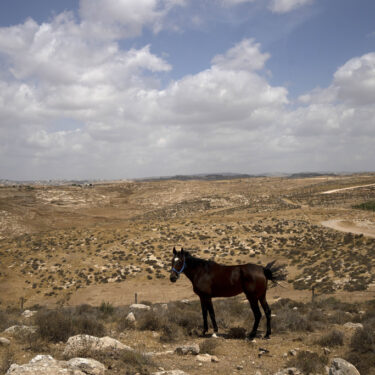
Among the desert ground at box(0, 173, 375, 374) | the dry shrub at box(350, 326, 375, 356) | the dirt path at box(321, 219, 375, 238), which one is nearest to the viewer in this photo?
the dry shrub at box(350, 326, 375, 356)

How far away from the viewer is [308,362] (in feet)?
22.0

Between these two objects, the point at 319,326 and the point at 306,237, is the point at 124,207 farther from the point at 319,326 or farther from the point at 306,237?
the point at 319,326

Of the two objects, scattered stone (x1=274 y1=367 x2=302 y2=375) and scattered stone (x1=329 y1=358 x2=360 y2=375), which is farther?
scattered stone (x1=274 y1=367 x2=302 y2=375)

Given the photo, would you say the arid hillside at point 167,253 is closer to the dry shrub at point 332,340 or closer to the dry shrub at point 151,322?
the dry shrub at point 332,340

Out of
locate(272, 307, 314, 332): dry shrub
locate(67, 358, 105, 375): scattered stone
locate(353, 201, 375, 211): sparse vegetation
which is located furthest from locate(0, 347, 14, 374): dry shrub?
locate(353, 201, 375, 211): sparse vegetation

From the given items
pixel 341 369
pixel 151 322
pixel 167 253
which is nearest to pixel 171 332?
pixel 151 322

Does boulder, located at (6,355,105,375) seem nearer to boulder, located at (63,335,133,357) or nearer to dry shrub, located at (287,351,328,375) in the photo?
boulder, located at (63,335,133,357)

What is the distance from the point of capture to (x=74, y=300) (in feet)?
68.9

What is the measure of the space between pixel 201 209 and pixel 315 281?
4657 centimetres

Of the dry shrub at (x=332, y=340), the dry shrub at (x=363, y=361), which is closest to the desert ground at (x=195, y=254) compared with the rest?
the dry shrub at (x=363, y=361)

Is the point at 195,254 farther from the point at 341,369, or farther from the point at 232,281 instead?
the point at 341,369

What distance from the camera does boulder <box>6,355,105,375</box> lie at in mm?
5047

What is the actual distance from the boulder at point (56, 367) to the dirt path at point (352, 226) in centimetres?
3293

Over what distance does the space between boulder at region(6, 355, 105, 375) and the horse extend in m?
3.67
